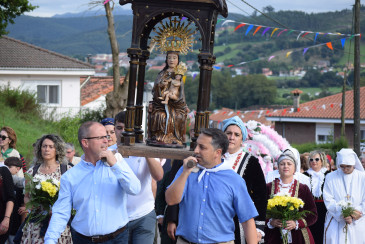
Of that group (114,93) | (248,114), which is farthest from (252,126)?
(248,114)

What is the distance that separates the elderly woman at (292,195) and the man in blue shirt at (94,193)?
3.28m

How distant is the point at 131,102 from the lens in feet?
23.4

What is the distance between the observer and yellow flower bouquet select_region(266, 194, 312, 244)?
8523 mm

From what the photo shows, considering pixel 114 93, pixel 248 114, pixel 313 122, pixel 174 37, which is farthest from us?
pixel 248 114

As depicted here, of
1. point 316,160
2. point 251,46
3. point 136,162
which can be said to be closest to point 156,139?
point 136,162

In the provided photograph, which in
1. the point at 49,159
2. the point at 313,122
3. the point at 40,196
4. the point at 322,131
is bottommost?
the point at 40,196

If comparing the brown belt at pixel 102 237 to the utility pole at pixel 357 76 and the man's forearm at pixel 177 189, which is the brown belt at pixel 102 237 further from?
the utility pole at pixel 357 76

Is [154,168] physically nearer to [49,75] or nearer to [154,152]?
[154,152]

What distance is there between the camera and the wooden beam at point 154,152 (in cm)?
683

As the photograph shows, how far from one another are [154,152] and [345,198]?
14.5 ft

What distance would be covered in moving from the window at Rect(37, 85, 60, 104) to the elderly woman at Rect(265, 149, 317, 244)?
28.5 m

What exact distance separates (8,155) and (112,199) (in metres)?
5.06

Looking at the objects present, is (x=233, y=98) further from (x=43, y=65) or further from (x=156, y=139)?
(x=156, y=139)

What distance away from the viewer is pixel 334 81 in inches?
3132
